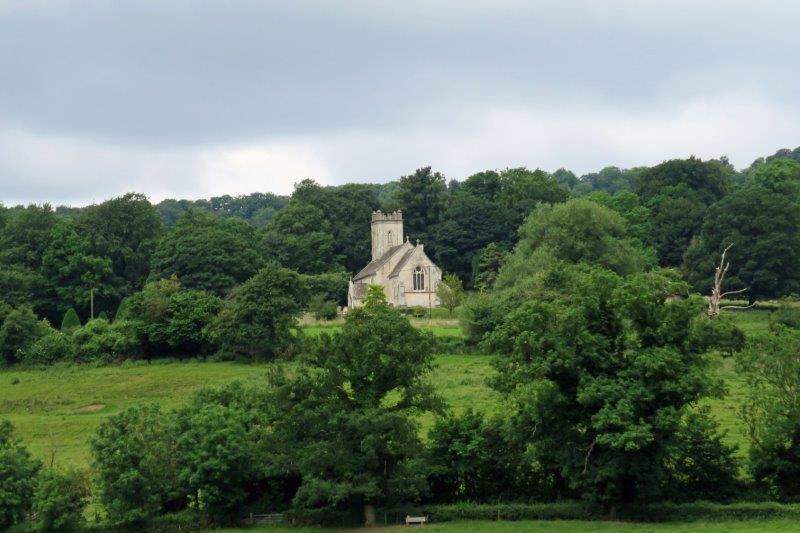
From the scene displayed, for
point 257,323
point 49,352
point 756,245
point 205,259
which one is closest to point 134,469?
point 257,323

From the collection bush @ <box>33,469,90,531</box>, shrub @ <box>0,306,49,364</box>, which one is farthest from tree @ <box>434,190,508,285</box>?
bush @ <box>33,469,90,531</box>

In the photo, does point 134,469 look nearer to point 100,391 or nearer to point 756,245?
point 100,391

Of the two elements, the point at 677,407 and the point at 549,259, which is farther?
the point at 549,259

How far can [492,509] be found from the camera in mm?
36375

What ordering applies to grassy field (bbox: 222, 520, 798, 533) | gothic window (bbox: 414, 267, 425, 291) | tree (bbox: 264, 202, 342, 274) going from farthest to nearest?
1. tree (bbox: 264, 202, 342, 274)
2. gothic window (bbox: 414, 267, 425, 291)
3. grassy field (bbox: 222, 520, 798, 533)

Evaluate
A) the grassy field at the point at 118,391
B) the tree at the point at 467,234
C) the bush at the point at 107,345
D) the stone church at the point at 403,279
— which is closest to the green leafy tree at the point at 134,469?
the grassy field at the point at 118,391

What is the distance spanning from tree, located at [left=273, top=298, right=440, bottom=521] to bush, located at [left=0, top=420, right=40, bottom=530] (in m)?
8.42

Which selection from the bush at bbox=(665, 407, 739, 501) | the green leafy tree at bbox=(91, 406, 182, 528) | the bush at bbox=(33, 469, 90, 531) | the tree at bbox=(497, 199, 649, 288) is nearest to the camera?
the bush at bbox=(665, 407, 739, 501)

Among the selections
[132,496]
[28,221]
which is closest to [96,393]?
[132,496]

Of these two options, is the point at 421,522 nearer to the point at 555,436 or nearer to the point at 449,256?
the point at 555,436

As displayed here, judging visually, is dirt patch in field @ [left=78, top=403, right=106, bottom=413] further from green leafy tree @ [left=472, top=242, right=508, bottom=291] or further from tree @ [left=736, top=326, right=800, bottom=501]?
green leafy tree @ [left=472, top=242, right=508, bottom=291]

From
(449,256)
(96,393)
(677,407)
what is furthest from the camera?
(449,256)

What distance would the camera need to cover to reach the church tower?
105375 mm

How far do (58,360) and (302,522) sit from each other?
36.0 meters
